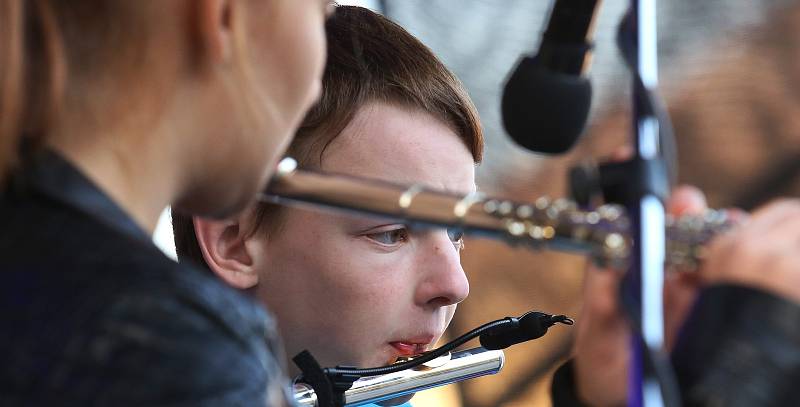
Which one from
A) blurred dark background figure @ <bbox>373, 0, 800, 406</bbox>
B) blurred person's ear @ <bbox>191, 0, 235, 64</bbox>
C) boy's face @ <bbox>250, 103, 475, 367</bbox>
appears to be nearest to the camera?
blurred person's ear @ <bbox>191, 0, 235, 64</bbox>

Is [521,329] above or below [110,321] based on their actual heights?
below

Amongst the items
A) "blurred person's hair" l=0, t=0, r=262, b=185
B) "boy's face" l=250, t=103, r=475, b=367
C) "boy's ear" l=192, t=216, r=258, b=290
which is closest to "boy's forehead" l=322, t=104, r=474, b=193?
"boy's face" l=250, t=103, r=475, b=367

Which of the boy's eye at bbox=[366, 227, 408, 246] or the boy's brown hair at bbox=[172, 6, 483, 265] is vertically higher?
the boy's brown hair at bbox=[172, 6, 483, 265]

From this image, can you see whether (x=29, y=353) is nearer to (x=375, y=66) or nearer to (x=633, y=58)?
(x=633, y=58)

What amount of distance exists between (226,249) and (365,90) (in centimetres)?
21

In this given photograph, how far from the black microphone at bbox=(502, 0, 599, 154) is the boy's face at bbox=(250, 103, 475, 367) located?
379 mm

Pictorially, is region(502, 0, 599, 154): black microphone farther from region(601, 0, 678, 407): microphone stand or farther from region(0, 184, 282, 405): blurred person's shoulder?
region(0, 184, 282, 405): blurred person's shoulder

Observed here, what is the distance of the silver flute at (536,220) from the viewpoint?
0.56m

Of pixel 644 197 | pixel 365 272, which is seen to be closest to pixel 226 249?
pixel 365 272

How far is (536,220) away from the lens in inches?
Answer: 23.5

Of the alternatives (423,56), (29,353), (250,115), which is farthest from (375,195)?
(423,56)

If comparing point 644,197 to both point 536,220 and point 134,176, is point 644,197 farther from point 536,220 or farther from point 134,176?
point 134,176

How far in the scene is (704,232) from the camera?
56cm

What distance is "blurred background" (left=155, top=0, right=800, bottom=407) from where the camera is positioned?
1261 mm
